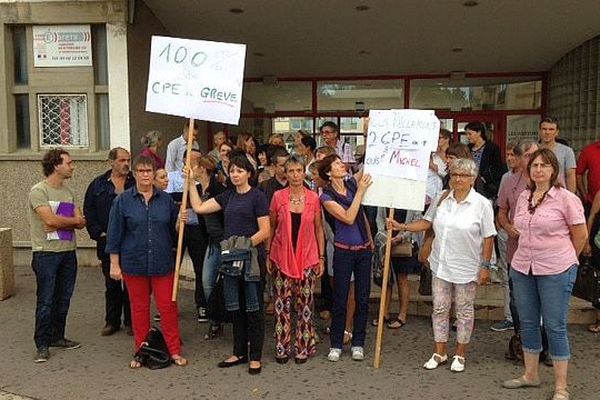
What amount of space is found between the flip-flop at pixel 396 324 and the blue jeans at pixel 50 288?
2954 mm

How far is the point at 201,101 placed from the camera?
4762 millimetres

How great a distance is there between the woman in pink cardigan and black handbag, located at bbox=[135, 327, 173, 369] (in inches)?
36.1

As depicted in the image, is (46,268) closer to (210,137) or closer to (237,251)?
(237,251)

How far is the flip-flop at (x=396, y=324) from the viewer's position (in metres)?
5.57

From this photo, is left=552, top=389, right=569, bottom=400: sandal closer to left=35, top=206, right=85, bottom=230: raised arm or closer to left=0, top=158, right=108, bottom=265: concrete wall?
left=35, top=206, right=85, bottom=230: raised arm

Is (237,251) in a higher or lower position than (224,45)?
lower

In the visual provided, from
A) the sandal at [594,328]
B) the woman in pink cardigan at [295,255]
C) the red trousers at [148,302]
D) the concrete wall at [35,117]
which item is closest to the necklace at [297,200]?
the woman in pink cardigan at [295,255]

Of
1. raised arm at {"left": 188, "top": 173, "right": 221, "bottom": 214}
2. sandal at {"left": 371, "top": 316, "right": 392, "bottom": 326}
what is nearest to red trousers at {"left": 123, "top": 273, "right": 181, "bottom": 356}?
raised arm at {"left": 188, "top": 173, "right": 221, "bottom": 214}

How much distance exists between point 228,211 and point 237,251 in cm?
33

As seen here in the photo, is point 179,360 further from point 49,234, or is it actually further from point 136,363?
point 49,234

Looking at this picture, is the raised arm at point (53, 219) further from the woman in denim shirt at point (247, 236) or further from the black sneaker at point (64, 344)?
the woman in denim shirt at point (247, 236)

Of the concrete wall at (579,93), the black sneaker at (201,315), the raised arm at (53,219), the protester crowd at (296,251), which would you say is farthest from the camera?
the concrete wall at (579,93)

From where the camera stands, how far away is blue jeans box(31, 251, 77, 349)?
4781 millimetres

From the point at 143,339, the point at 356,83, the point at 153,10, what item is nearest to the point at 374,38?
the point at 356,83
